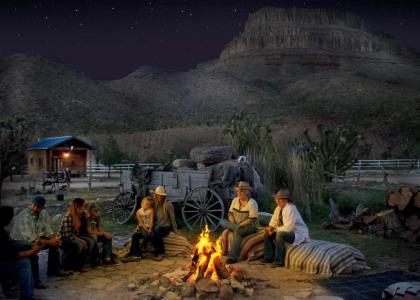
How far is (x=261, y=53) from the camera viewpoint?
10862cm

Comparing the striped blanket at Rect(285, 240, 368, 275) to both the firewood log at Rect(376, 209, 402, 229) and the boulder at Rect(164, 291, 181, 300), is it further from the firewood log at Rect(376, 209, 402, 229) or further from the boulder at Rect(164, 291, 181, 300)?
the firewood log at Rect(376, 209, 402, 229)

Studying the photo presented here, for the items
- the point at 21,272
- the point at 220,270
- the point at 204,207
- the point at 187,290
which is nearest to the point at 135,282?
the point at 187,290

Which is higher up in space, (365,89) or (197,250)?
(365,89)

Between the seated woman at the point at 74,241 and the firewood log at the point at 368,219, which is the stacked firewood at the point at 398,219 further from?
the seated woman at the point at 74,241

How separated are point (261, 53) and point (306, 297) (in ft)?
355

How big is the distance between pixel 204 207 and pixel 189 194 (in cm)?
43

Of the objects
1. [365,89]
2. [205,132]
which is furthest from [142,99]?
[365,89]

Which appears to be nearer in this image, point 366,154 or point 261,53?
point 366,154

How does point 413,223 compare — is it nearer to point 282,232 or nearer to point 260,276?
point 282,232

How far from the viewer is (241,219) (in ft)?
20.7

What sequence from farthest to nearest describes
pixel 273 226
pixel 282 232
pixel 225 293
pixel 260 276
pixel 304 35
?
pixel 304 35
pixel 273 226
pixel 282 232
pixel 260 276
pixel 225 293

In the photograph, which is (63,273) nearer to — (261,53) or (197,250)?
(197,250)

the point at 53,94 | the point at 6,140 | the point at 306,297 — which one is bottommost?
the point at 306,297

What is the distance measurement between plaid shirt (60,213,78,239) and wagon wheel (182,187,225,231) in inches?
131
